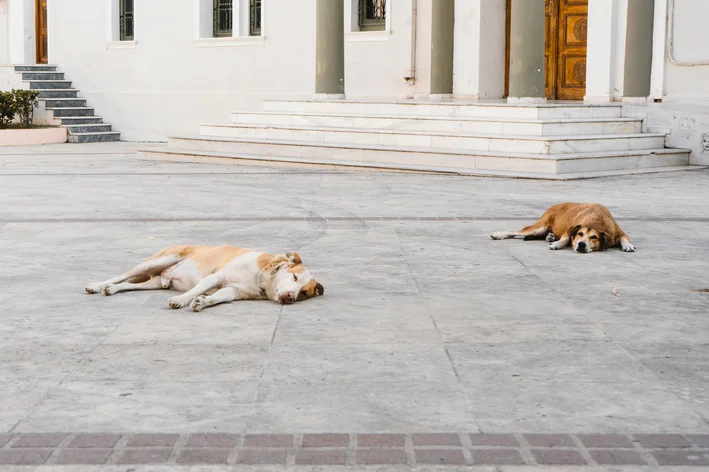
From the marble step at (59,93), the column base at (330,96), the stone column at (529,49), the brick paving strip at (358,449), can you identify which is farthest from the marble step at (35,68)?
the brick paving strip at (358,449)

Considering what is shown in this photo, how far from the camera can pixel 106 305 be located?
690 centimetres

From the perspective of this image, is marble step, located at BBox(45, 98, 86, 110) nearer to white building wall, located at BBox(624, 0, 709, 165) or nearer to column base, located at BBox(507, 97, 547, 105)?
column base, located at BBox(507, 97, 547, 105)

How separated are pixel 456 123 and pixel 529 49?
1661 millimetres

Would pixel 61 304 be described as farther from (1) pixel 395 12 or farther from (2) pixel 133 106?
(2) pixel 133 106

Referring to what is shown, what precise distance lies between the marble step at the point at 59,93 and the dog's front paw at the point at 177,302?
21652mm

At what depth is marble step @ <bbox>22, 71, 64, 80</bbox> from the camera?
27641 millimetres

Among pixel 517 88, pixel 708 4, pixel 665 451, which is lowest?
pixel 665 451

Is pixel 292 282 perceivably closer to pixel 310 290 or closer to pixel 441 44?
pixel 310 290

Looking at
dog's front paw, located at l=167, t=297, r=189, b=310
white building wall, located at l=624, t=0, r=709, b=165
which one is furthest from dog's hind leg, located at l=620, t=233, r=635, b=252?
white building wall, located at l=624, t=0, r=709, b=165

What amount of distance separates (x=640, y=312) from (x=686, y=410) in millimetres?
2125

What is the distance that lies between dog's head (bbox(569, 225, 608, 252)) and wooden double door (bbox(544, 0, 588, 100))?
1244cm

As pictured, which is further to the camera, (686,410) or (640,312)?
(640,312)

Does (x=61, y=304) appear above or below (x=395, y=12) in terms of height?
below

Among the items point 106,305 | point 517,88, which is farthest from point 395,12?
point 106,305
